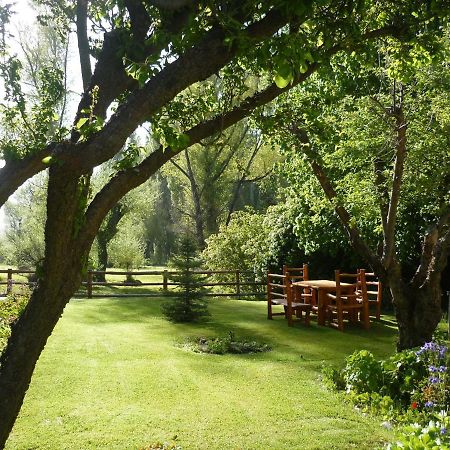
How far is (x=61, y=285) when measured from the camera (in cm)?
292

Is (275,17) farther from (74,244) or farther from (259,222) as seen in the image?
(259,222)

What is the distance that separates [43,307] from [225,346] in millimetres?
6644

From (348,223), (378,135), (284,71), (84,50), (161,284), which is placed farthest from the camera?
(161,284)

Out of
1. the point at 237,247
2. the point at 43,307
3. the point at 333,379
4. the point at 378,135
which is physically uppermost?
the point at 378,135

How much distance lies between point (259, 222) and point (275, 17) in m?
18.0

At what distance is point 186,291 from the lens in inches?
Answer: 500

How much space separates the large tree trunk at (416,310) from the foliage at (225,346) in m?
2.55

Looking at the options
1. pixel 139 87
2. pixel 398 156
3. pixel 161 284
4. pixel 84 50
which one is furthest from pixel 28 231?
pixel 139 87

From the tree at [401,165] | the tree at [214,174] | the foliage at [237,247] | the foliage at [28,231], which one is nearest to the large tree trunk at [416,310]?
the tree at [401,165]

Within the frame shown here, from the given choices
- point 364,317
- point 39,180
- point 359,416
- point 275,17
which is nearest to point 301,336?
point 364,317

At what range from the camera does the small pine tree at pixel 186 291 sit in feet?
40.8

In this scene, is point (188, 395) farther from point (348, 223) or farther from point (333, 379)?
point (348, 223)

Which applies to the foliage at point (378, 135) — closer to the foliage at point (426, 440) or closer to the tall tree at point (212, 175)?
the foliage at point (426, 440)

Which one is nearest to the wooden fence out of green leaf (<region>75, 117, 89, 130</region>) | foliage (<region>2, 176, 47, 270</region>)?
foliage (<region>2, 176, 47, 270</region>)
